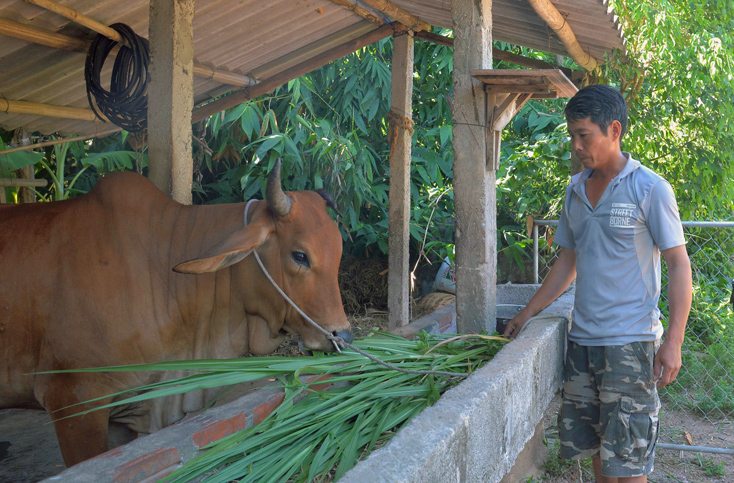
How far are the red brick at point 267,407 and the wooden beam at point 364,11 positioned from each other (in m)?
3.37

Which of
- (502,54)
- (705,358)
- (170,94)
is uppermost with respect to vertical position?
(502,54)

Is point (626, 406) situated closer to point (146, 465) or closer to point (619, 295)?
point (619, 295)

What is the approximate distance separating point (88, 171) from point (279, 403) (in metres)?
7.75

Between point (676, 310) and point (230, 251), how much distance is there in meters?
1.87

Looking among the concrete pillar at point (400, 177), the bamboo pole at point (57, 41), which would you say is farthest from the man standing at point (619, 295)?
the bamboo pole at point (57, 41)

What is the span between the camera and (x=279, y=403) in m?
2.51

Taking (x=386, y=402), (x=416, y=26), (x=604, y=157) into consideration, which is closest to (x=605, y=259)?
(x=604, y=157)

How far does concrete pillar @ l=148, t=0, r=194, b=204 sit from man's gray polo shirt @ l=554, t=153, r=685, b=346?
2.25 m

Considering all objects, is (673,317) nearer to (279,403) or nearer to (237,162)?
(279,403)

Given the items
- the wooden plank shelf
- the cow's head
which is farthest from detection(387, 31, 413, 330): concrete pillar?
the cow's head

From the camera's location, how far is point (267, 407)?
243 centimetres

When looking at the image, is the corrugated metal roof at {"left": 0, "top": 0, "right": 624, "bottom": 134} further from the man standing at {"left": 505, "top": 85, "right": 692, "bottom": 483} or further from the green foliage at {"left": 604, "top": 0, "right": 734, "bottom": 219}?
the man standing at {"left": 505, "top": 85, "right": 692, "bottom": 483}

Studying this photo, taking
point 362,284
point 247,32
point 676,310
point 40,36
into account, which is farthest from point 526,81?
point 362,284

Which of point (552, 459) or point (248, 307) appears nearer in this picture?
point (248, 307)
